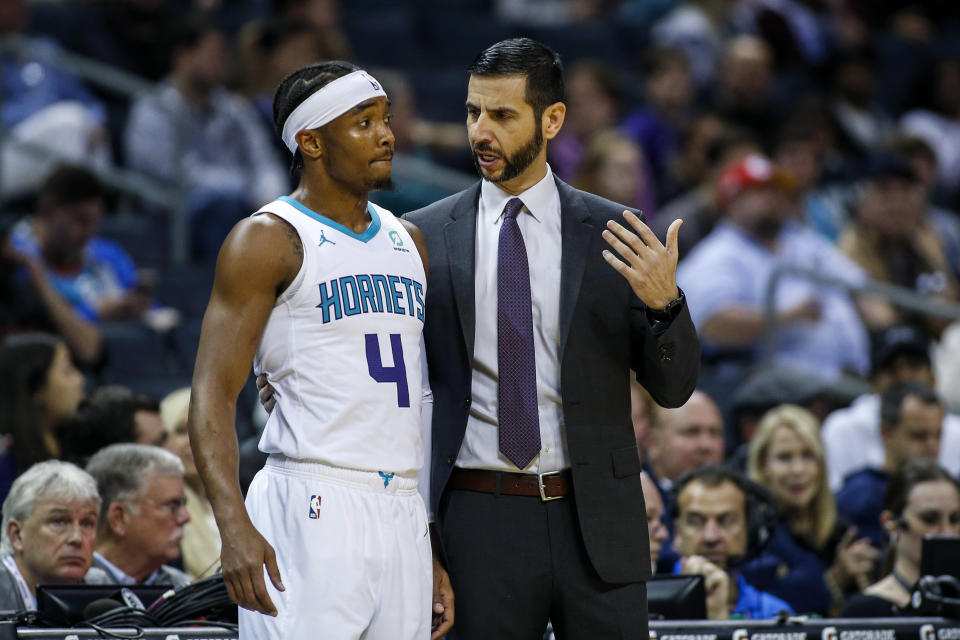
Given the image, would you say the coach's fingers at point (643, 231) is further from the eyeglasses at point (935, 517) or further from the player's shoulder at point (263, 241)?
the eyeglasses at point (935, 517)

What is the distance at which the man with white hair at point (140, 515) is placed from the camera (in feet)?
17.9

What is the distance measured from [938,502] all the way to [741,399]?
1966mm

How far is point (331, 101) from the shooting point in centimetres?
372

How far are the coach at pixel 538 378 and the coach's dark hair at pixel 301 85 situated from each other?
39 centimetres

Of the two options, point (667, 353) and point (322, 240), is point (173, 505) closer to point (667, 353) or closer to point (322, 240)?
point (322, 240)

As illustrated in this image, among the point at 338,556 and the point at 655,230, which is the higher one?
the point at 655,230

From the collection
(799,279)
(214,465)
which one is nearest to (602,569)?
(214,465)

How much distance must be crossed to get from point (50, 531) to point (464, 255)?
1972mm

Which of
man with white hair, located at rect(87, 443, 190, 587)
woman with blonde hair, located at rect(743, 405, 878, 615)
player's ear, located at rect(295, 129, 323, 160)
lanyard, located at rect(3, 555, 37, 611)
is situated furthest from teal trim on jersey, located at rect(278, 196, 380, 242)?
woman with blonde hair, located at rect(743, 405, 878, 615)

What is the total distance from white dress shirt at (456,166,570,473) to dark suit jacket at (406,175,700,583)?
4 cm

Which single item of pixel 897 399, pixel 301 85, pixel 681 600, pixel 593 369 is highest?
pixel 301 85

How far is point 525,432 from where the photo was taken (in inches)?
152

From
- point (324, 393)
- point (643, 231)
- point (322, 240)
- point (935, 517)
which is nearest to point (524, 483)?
point (324, 393)

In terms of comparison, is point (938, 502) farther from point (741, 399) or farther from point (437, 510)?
point (437, 510)
